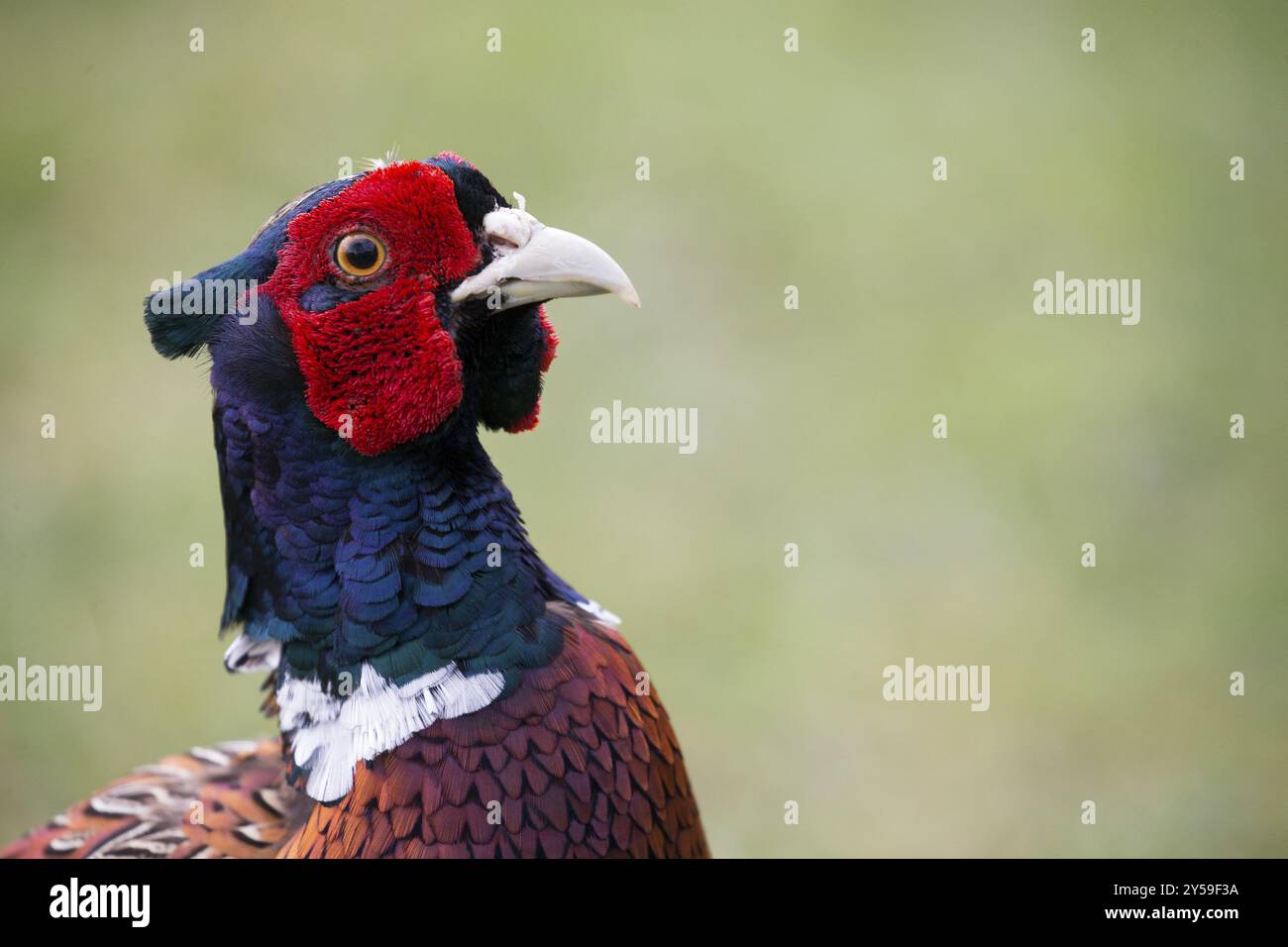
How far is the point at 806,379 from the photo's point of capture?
7504 millimetres

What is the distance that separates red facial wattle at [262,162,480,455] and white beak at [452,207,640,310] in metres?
0.12

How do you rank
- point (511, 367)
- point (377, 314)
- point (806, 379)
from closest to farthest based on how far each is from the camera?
point (377, 314), point (511, 367), point (806, 379)

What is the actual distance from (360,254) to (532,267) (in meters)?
0.39

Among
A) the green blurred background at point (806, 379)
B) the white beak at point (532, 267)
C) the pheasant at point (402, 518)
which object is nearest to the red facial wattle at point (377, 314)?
the pheasant at point (402, 518)

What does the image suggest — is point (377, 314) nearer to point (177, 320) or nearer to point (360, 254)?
point (360, 254)

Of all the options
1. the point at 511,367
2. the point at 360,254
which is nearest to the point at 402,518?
the point at 511,367

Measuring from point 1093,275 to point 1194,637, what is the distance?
9.40 ft

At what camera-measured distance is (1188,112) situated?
860cm

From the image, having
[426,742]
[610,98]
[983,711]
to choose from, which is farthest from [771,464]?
[426,742]

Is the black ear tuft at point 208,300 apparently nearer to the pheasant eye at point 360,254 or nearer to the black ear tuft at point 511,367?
the pheasant eye at point 360,254

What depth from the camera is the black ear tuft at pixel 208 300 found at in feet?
8.86

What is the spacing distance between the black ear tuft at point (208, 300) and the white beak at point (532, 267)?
0.48 metres

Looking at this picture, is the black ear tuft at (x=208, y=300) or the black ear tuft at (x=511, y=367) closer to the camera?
the black ear tuft at (x=208, y=300)
